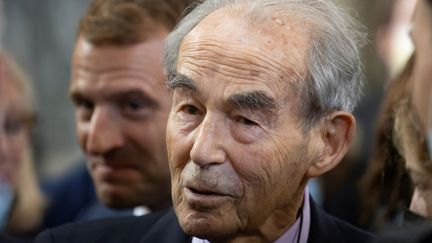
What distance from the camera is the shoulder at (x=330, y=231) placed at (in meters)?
4.34

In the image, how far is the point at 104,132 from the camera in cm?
541

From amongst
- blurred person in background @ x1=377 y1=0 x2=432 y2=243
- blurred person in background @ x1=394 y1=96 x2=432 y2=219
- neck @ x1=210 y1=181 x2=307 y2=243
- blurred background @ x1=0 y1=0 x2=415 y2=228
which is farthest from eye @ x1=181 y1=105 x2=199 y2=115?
blurred background @ x1=0 y1=0 x2=415 y2=228

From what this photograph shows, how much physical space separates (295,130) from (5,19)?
6021 mm

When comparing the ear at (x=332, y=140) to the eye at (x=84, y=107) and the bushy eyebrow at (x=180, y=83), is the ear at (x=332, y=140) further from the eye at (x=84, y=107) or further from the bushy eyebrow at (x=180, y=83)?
the eye at (x=84, y=107)

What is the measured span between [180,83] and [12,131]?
3593 mm

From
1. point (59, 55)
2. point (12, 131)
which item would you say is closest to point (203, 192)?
point (12, 131)

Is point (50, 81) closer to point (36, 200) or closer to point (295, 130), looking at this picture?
point (36, 200)

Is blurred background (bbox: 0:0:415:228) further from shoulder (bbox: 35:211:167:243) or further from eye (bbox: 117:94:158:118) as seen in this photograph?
shoulder (bbox: 35:211:167:243)

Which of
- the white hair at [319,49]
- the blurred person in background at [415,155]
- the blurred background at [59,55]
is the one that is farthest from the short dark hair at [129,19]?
the blurred background at [59,55]

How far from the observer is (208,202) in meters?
4.04

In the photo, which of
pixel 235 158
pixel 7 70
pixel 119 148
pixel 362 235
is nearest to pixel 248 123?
pixel 235 158

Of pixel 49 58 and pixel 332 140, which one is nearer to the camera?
pixel 332 140

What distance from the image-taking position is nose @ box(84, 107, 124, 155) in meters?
5.39

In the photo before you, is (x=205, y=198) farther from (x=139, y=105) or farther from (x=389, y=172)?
(x=139, y=105)
